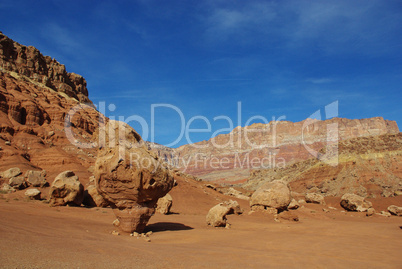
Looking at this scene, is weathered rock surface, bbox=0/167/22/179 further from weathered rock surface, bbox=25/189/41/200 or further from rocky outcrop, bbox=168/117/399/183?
rocky outcrop, bbox=168/117/399/183

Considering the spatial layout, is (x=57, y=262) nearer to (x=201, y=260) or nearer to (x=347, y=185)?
(x=201, y=260)

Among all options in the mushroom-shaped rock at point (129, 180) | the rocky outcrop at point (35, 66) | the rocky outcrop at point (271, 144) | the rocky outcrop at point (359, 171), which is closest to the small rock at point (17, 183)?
the mushroom-shaped rock at point (129, 180)

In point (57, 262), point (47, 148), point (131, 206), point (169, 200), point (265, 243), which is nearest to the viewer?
point (57, 262)

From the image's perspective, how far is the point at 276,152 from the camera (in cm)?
14425

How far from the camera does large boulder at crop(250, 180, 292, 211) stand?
16750 millimetres

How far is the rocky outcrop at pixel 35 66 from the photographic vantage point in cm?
4481

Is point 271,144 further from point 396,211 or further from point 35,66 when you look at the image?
point 396,211

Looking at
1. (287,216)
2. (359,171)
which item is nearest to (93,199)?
(287,216)

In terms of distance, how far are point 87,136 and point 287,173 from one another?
3774cm

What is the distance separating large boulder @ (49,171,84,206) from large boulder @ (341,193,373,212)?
23124 mm

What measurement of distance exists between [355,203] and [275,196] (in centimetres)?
1194

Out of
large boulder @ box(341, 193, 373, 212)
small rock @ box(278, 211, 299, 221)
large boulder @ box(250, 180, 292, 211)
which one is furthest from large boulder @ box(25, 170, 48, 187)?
large boulder @ box(341, 193, 373, 212)

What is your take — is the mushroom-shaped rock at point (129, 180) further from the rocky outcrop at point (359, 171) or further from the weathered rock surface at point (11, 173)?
the rocky outcrop at point (359, 171)

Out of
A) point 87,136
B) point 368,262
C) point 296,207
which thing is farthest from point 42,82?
point 368,262
